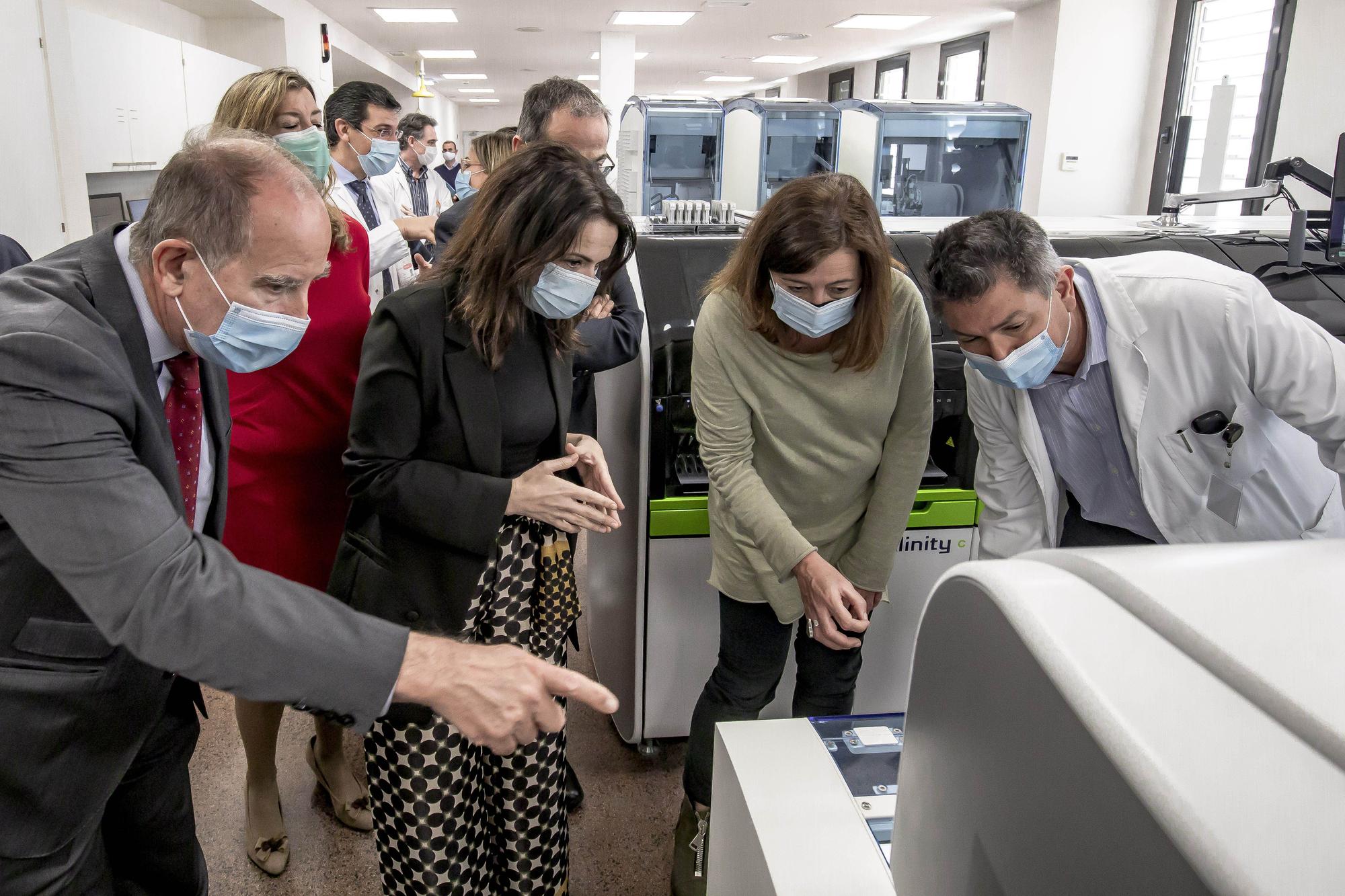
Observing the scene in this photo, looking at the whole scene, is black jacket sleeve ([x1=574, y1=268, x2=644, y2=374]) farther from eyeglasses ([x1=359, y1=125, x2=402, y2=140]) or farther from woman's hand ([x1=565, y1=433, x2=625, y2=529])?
eyeglasses ([x1=359, y1=125, x2=402, y2=140])

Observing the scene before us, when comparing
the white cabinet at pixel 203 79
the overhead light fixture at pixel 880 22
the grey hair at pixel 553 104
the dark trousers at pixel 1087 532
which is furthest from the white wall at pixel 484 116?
the dark trousers at pixel 1087 532

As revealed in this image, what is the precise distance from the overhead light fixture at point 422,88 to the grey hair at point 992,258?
9.75m

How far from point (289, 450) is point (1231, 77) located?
6272 mm

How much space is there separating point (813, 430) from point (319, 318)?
2.92 feet

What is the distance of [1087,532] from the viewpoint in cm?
156

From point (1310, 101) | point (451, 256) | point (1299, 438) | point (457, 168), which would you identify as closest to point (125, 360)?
point (451, 256)

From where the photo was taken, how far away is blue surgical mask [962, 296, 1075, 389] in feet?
4.43

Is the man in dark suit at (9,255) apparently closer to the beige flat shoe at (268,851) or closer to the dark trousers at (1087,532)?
the beige flat shoe at (268,851)

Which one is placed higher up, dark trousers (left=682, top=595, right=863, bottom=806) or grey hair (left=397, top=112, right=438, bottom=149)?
grey hair (left=397, top=112, right=438, bottom=149)

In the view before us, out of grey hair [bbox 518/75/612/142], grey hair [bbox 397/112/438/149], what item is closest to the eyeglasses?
grey hair [bbox 518/75/612/142]

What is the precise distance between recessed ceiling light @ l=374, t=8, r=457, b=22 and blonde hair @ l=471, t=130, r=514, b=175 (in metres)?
4.75

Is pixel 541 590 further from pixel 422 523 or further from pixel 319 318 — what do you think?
pixel 319 318

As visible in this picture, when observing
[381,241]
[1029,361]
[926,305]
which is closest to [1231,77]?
[926,305]

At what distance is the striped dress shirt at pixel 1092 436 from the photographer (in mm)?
1414
